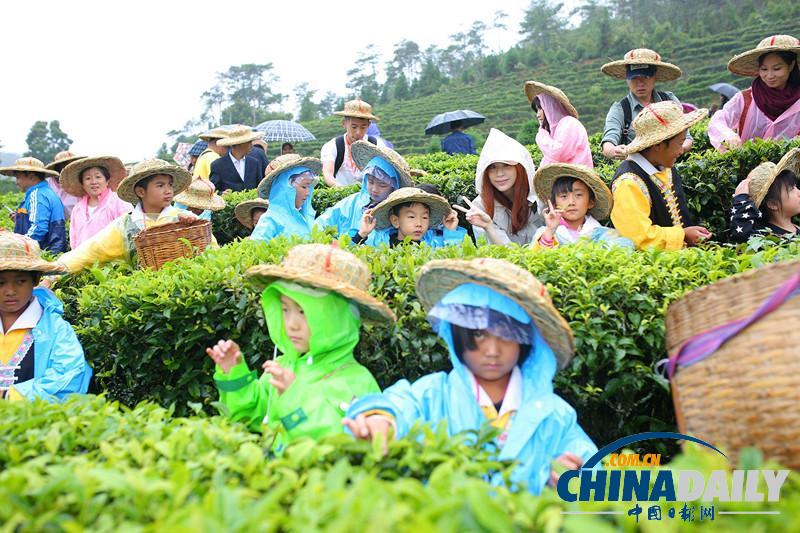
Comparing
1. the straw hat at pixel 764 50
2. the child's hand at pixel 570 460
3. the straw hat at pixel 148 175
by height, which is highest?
the straw hat at pixel 764 50

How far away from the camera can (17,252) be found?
4.23 metres

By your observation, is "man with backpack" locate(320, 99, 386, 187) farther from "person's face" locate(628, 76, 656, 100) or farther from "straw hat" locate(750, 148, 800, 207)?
"straw hat" locate(750, 148, 800, 207)

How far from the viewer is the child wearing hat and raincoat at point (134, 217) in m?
5.66

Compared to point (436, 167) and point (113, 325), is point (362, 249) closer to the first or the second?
point (113, 325)

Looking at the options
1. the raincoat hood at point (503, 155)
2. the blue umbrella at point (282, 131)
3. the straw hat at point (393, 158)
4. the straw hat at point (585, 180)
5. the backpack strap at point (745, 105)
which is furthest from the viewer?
the blue umbrella at point (282, 131)

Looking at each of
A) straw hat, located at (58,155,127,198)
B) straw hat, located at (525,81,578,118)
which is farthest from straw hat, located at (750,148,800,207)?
straw hat, located at (58,155,127,198)

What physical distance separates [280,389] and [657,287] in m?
1.94

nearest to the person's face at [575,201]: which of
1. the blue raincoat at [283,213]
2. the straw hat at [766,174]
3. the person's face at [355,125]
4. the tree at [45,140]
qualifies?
the straw hat at [766,174]

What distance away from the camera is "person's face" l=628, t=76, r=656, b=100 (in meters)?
6.89

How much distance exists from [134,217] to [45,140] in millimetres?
47102

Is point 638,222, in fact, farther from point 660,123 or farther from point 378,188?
point 378,188

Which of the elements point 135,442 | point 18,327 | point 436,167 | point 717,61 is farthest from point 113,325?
point 717,61

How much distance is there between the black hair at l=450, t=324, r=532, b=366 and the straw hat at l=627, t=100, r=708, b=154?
→ 253 centimetres

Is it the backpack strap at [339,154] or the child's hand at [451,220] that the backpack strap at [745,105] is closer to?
the child's hand at [451,220]
